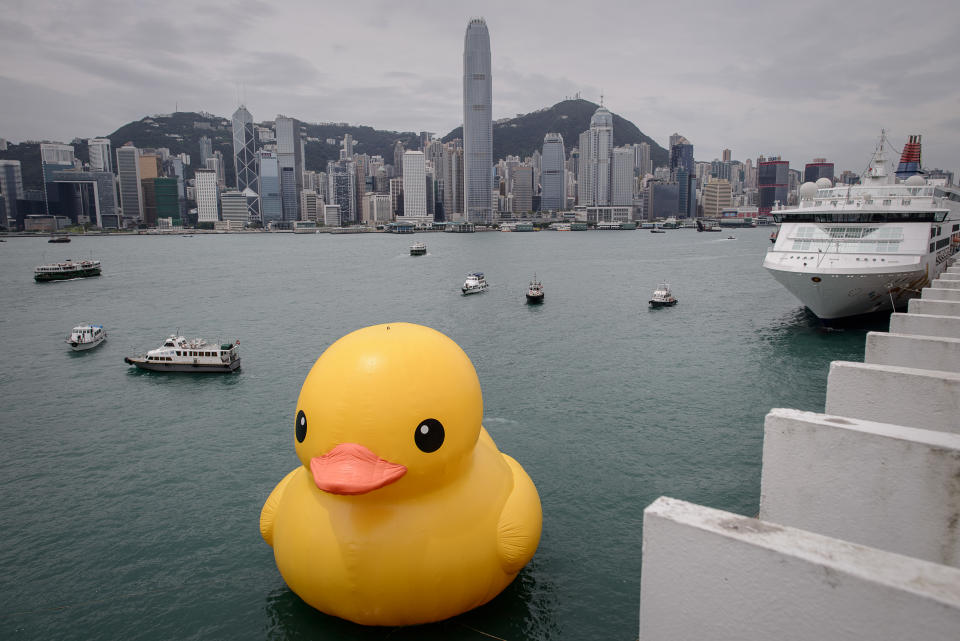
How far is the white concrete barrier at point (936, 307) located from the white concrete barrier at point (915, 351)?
10.2 feet

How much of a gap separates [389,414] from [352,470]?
854mm

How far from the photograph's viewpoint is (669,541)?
12.5 ft

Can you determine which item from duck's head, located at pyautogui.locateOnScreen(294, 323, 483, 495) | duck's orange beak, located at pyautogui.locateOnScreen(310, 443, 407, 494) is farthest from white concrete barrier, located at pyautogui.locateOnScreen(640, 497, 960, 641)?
duck's head, located at pyautogui.locateOnScreen(294, 323, 483, 495)

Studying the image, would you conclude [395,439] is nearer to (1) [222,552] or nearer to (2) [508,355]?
(1) [222,552]

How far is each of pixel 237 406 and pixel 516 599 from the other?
1651cm

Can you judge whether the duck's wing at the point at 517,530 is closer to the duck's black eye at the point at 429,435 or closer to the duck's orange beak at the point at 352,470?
the duck's black eye at the point at 429,435

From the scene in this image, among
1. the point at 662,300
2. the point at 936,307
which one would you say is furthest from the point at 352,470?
the point at 662,300

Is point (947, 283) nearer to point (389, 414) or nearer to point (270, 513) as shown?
point (389, 414)

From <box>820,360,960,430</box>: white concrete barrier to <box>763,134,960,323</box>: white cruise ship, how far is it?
2733 centimetres

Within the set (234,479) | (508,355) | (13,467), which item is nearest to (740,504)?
(234,479)

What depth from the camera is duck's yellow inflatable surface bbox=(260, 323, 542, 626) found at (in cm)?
750

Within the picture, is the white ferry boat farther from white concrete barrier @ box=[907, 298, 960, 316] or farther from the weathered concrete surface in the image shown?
the weathered concrete surface

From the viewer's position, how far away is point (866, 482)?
470cm

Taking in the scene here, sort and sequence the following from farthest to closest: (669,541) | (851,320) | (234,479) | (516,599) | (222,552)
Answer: (851,320), (234,479), (222,552), (516,599), (669,541)
